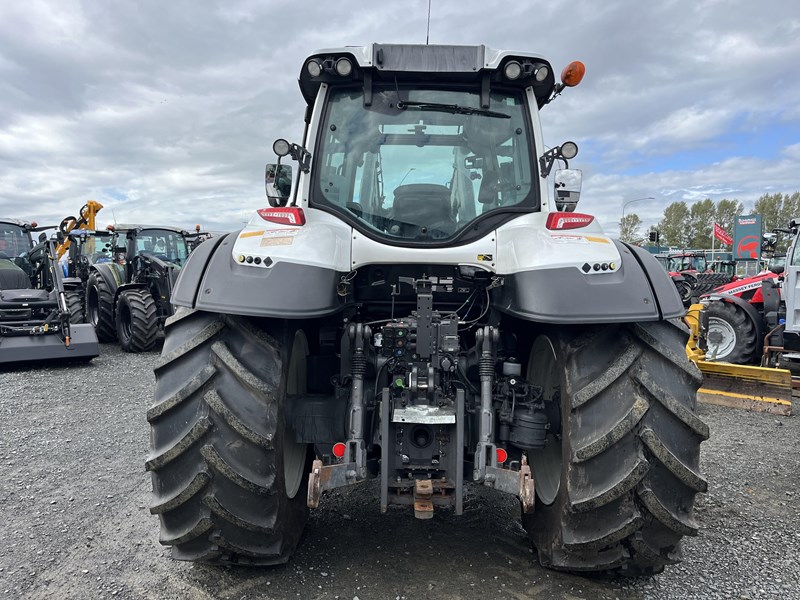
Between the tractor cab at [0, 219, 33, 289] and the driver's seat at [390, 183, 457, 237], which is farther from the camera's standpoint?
the tractor cab at [0, 219, 33, 289]

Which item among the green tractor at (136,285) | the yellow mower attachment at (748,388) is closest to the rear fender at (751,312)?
the yellow mower attachment at (748,388)

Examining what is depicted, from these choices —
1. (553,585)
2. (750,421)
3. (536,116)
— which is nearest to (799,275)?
(750,421)

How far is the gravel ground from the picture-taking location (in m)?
2.59

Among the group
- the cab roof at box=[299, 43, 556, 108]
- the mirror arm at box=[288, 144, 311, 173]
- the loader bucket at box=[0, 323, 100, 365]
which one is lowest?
the loader bucket at box=[0, 323, 100, 365]

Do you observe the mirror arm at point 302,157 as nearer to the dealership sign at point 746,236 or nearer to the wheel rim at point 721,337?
the wheel rim at point 721,337

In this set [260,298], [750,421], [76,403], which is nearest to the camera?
[260,298]

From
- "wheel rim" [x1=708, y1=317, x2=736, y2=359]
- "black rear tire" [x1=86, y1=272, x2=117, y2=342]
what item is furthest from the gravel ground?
"black rear tire" [x1=86, y1=272, x2=117, y2=342]

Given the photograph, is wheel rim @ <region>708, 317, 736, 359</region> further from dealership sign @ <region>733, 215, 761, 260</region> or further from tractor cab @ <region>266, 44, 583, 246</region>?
dealership sign @ <region>733, 215, 761, 260</region>

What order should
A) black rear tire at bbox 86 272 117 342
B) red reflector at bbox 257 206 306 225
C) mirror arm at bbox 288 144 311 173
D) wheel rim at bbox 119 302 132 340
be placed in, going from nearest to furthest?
red reflector at bbox 257 206 306 225 → mirror arm at bbox 288 144 311 173 → wheel rim at bbox 119 302 132 340 → black rear tire at bbox 86 272 117 342

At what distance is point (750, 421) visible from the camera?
586 cm

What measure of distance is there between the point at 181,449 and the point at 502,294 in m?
1.49

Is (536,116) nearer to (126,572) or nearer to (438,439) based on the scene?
(438,439)

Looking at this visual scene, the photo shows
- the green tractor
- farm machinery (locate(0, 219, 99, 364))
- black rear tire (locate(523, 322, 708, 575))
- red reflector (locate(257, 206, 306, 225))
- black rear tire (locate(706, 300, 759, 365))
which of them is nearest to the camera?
black rear tire (locate(523, 322, 708, 575))

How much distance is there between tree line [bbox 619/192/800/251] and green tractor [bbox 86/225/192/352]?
5326 centimetres
